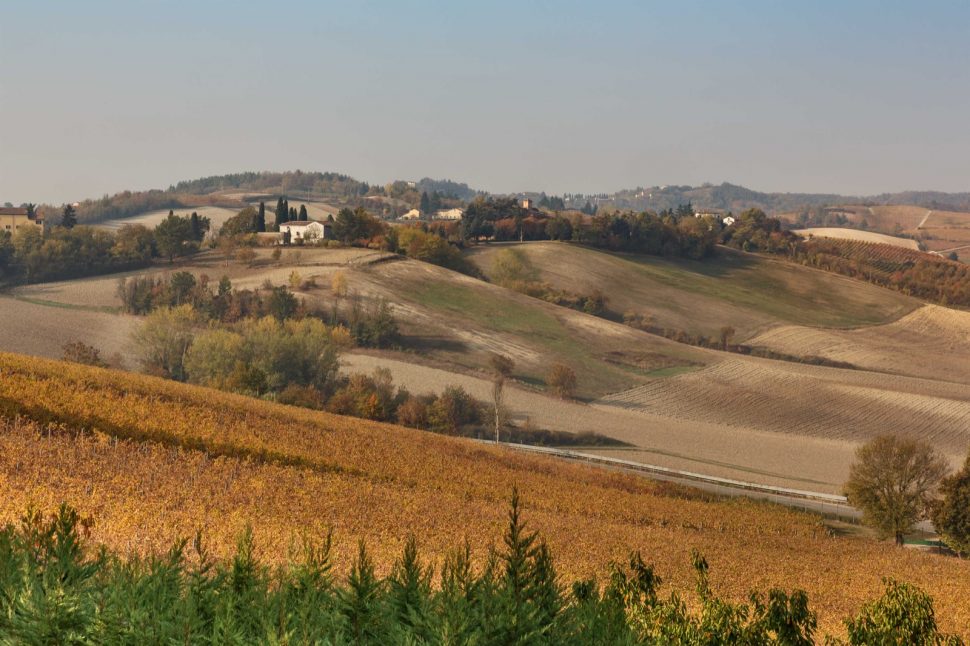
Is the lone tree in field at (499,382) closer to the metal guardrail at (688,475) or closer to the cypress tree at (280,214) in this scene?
the metal guardrail at (688,475)

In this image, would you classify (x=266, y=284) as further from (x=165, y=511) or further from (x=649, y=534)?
(x=165, y=511)

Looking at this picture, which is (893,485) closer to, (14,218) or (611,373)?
(611,373)

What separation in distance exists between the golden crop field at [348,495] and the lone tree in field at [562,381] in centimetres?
3064

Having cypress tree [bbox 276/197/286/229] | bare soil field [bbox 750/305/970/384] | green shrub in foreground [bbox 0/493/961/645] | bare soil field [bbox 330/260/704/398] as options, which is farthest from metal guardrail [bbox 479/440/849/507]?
cypress tree [bbox 276/197/286/229]

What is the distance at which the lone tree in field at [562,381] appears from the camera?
304ft

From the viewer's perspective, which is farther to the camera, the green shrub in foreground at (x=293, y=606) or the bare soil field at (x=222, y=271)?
the bare soil field at (x=222, y=271)

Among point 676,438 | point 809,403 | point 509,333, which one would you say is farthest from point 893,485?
point 509,333

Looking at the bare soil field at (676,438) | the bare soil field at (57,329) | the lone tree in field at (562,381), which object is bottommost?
the bare soil field at (676,438)

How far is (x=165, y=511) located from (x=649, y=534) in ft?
70.4

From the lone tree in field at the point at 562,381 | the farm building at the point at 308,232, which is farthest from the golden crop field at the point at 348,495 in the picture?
the farm building at the point at 308,232

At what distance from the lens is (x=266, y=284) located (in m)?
111

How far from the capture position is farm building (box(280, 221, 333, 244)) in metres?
144

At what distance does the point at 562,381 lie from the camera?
3669 inches

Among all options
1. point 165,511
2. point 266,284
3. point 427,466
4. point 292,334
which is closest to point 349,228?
point 266,284
